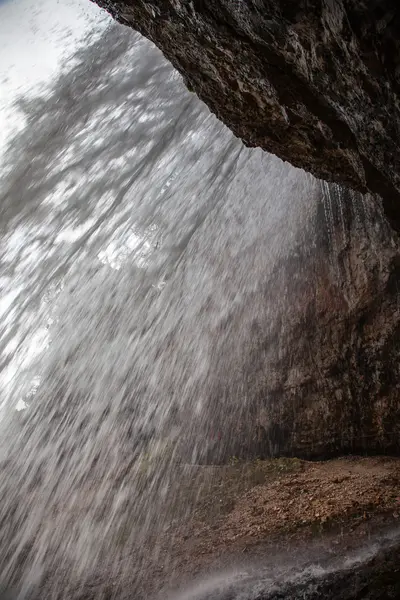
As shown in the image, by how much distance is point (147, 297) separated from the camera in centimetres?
979

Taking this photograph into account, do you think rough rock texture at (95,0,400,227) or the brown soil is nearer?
rough rock texture at (95,0,400,227)

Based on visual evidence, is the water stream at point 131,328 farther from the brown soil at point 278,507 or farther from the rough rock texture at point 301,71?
the rough rock texture at point 301,71

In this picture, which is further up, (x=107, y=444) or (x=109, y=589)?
(x=109, y=589)

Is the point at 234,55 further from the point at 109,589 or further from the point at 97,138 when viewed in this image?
the point at 97,138

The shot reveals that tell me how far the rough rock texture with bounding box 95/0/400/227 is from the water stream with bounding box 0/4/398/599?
2.09 meters

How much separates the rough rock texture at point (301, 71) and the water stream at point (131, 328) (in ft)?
6.85

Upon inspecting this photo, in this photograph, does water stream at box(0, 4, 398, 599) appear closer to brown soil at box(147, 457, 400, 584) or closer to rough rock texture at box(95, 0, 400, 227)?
brown soil at box(147, 457, 400, 584)

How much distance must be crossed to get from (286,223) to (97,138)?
12.9 meters

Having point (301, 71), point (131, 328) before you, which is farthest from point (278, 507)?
point (131, 328)

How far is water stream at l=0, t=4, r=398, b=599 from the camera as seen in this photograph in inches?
252

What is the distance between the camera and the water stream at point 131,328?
6.41m

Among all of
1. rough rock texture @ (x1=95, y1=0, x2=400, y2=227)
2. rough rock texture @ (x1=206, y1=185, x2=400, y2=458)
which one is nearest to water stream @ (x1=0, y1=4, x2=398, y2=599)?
rough rock texture @ (x1=206, y1=185, x2=400, y2=458)

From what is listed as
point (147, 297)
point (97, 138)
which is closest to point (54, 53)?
point (97, 138)

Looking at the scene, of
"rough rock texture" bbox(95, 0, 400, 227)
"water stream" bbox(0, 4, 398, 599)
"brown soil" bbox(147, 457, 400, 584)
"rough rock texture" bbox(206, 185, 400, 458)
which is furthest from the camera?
"water stream" bbox(0, 4, 398, 599)
